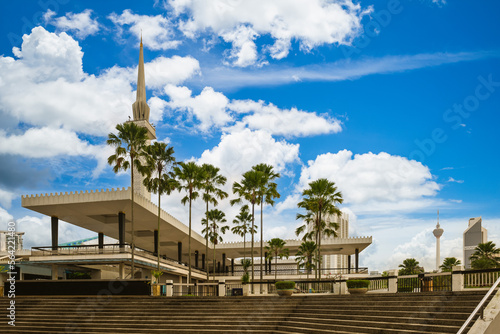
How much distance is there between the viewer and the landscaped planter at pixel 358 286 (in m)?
23.2

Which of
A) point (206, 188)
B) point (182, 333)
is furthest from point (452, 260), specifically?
point (182, 333)

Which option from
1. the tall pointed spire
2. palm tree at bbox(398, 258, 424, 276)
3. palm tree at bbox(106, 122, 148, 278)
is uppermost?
the tall pointed spire

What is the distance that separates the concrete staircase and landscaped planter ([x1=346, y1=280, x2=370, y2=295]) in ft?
5.97

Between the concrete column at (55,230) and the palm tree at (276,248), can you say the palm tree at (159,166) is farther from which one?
the palm tree at (276,248)

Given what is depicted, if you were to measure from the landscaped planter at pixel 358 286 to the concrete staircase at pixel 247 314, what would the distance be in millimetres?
1820

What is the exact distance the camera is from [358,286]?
23.4 metres

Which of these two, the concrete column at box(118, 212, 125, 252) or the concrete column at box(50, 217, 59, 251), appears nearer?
the concrete column at box(118, 212, 125, 252)

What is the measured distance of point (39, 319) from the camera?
25250mm

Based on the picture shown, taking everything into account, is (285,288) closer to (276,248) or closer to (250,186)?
(250,186)

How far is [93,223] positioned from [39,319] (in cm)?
2277

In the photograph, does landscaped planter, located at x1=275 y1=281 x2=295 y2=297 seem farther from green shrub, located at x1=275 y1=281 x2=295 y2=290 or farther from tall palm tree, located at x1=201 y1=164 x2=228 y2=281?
tall palm tree, located at x1=201 y1=164 x2=228 y2=281

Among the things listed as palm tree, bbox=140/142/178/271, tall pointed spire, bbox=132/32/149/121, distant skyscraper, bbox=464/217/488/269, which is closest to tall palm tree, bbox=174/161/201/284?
palm tree, bbox=140/142/178/271

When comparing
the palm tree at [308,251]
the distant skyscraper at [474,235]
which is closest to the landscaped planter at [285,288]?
the palm tree at [308,251]

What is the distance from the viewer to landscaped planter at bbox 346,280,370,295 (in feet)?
76.1
